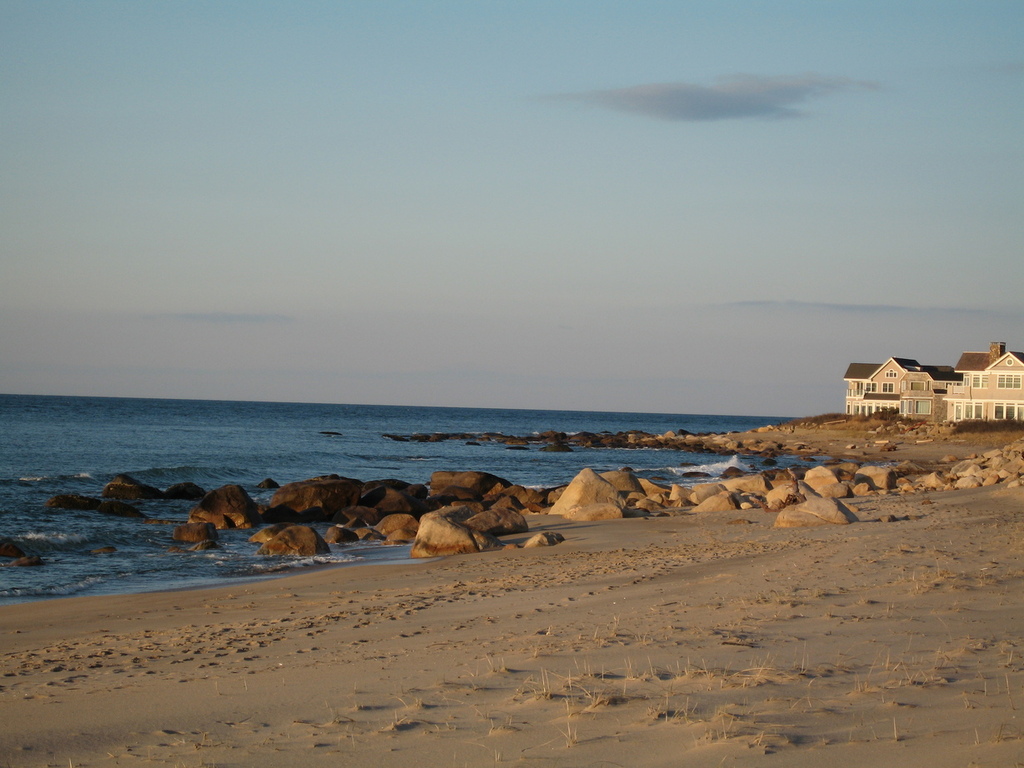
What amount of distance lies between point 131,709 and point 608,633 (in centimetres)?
399

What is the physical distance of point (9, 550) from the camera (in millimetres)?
16391

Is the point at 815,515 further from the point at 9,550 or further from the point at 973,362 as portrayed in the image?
the point at 973,362

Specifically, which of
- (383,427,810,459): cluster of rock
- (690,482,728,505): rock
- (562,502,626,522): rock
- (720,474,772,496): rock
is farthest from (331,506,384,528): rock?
(383,427,810,459): cluster of rock

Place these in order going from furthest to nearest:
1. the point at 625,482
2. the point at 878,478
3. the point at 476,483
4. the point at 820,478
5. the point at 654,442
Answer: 1. the point at 654,442
2. the point at 476,483
3. the point at 878,478
4. the point at 625,482
5. the point at 820,478

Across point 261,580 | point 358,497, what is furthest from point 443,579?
point 358,497

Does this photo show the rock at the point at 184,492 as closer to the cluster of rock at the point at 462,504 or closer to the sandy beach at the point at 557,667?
the cluster of rock at the point at 462,504

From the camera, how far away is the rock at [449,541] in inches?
648

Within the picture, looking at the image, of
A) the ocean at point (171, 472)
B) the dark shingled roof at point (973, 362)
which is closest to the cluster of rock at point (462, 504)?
the ocean at point (171, 472)

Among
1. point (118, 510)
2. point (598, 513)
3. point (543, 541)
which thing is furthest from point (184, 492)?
point (543, 541)

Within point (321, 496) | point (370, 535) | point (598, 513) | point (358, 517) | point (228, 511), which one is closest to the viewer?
point (370, 535)

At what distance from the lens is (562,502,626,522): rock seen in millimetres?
20922

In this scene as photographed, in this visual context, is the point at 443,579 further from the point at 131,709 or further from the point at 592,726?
the point at 592,726

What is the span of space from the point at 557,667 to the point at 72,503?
21.1 meters

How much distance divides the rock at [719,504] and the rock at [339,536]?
8.53 metres
